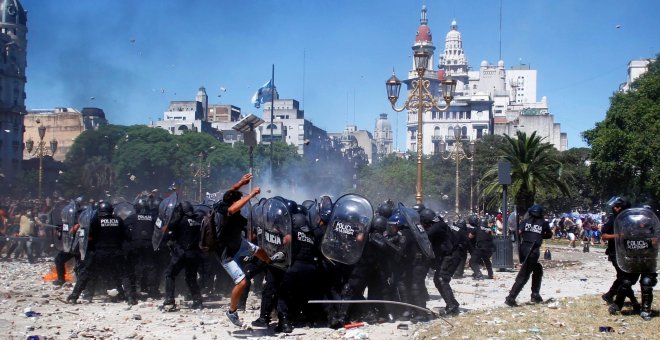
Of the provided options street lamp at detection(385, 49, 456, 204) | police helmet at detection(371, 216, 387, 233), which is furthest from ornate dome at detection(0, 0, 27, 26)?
police helmet at detection(371, 216, 387, 233)

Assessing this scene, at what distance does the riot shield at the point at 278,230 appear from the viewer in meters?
11.7

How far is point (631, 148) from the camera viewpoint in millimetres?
48562

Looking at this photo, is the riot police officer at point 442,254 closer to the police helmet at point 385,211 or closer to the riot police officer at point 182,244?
the police helmet at point 385,211

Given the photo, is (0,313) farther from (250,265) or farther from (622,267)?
(622,267)

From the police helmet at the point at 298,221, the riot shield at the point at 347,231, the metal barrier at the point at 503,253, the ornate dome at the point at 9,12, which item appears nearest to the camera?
the police helmet at the point at 298,221

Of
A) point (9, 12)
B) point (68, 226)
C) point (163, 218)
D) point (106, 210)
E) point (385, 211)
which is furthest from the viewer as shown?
point (9, 12)

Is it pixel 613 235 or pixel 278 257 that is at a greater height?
pixel 613 235

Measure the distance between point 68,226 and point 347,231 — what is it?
7294 mm

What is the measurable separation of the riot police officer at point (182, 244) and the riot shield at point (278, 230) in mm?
2510

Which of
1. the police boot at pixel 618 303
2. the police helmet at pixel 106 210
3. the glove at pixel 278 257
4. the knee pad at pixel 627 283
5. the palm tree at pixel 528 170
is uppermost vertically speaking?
the palm tree at pixel 528 170

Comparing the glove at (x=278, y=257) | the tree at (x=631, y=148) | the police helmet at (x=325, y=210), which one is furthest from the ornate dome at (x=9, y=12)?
the glove at (x=278, y=257)

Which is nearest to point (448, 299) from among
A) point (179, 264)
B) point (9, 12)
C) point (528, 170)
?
point (179, 264)

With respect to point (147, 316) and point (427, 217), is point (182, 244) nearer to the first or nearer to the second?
point (147, 316)

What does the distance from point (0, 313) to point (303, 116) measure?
140 meters
